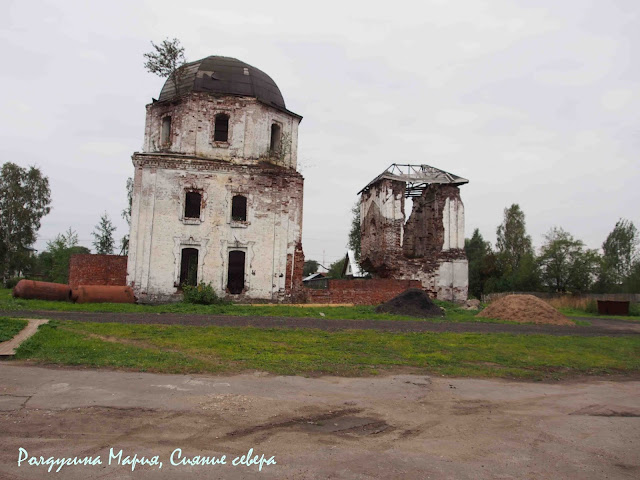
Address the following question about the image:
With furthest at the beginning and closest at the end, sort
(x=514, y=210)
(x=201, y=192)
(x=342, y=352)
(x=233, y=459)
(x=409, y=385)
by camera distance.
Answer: (x=514, y=210), (x=201, y=192), (x=342, y=352), (x=409, y=385), (x=233, y=459)

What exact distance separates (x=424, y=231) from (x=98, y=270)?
2070cm

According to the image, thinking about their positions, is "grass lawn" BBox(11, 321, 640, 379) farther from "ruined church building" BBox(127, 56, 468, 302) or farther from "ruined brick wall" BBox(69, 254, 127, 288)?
"ruined brick wall" BBox(69, 254, 127, 288)

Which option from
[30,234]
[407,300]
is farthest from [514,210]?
[30,234]

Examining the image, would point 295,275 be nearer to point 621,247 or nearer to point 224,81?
point 224,81

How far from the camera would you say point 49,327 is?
11062mm

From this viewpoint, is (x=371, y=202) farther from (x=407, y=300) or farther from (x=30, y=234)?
(x=30, y=234)

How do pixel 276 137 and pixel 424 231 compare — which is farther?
pixel 424 231

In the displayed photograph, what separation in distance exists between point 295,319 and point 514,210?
1954 inches

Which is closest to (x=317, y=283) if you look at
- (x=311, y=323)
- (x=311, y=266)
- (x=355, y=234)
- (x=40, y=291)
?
(x=355, y=234)

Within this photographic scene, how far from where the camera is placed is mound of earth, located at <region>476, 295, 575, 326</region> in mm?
19625

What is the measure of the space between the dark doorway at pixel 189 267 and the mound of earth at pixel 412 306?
31.0 ft

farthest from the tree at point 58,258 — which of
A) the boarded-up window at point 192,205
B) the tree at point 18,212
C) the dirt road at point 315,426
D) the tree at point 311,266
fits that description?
the tree at point 311,266

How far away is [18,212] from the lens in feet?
132

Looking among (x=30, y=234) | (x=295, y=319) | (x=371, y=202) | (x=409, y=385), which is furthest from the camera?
(x=30, y=234)
